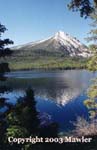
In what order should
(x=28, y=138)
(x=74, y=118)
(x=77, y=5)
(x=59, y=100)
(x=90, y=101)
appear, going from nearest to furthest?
1. (x=77, y=5)
2. (x=28, y=138)
3. (x=90, y=101)
4. (x=74, y=118)
5. (x=59, y=100)

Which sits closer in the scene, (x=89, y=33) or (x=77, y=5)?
(x=77, y=5)

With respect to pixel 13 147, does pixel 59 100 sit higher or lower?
lower

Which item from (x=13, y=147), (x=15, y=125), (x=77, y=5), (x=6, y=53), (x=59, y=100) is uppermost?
(x=77, y=5)

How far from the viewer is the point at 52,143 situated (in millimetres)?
26719

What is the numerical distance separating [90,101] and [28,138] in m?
10.9

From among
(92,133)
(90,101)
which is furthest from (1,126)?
(92,133)

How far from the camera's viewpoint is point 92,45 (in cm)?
3148

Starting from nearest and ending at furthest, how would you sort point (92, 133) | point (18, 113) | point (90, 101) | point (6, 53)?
point (18, 113)
point (6, 53)
point (90, 101)
point (92, 133)

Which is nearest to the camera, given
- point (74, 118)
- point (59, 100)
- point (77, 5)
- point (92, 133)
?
point (77, 5)

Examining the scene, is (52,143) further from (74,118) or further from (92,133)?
(74,118)

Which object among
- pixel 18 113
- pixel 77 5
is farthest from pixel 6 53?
pixel 77 5

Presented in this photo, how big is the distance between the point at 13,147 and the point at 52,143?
3210 mm

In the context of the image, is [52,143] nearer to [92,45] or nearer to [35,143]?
[35,143]

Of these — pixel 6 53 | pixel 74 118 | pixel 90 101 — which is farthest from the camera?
pixel 74 118
